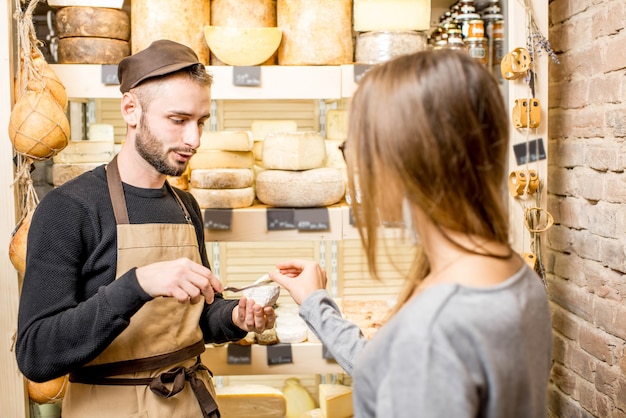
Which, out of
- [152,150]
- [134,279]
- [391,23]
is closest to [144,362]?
[134,279]

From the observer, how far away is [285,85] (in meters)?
2.29

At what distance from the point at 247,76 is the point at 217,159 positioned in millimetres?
314

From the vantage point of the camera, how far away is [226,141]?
93.7 inches

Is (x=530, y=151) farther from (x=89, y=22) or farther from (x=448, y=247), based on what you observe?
(x=89, y=22)

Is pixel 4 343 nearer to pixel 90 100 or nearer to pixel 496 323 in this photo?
pixel 90 100

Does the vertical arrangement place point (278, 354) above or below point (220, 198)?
below

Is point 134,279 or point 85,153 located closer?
point 134,279

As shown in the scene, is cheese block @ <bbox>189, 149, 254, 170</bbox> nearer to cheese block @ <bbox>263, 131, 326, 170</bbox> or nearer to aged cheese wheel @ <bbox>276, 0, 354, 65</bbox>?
cheese block @ <bbox>263, 131, 326, 170</bbox>

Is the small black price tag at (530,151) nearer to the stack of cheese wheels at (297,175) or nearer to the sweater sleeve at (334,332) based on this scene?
the stack of cheese wheels at (297,175)

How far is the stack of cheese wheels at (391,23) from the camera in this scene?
2312 mm

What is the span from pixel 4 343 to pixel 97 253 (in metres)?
0.83

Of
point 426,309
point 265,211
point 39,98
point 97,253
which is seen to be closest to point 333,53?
point 265,211

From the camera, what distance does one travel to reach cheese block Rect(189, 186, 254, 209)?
2326 mm

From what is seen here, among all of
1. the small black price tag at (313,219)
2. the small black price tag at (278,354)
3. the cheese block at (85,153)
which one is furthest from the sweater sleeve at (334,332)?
the cheese block at (85,153)
